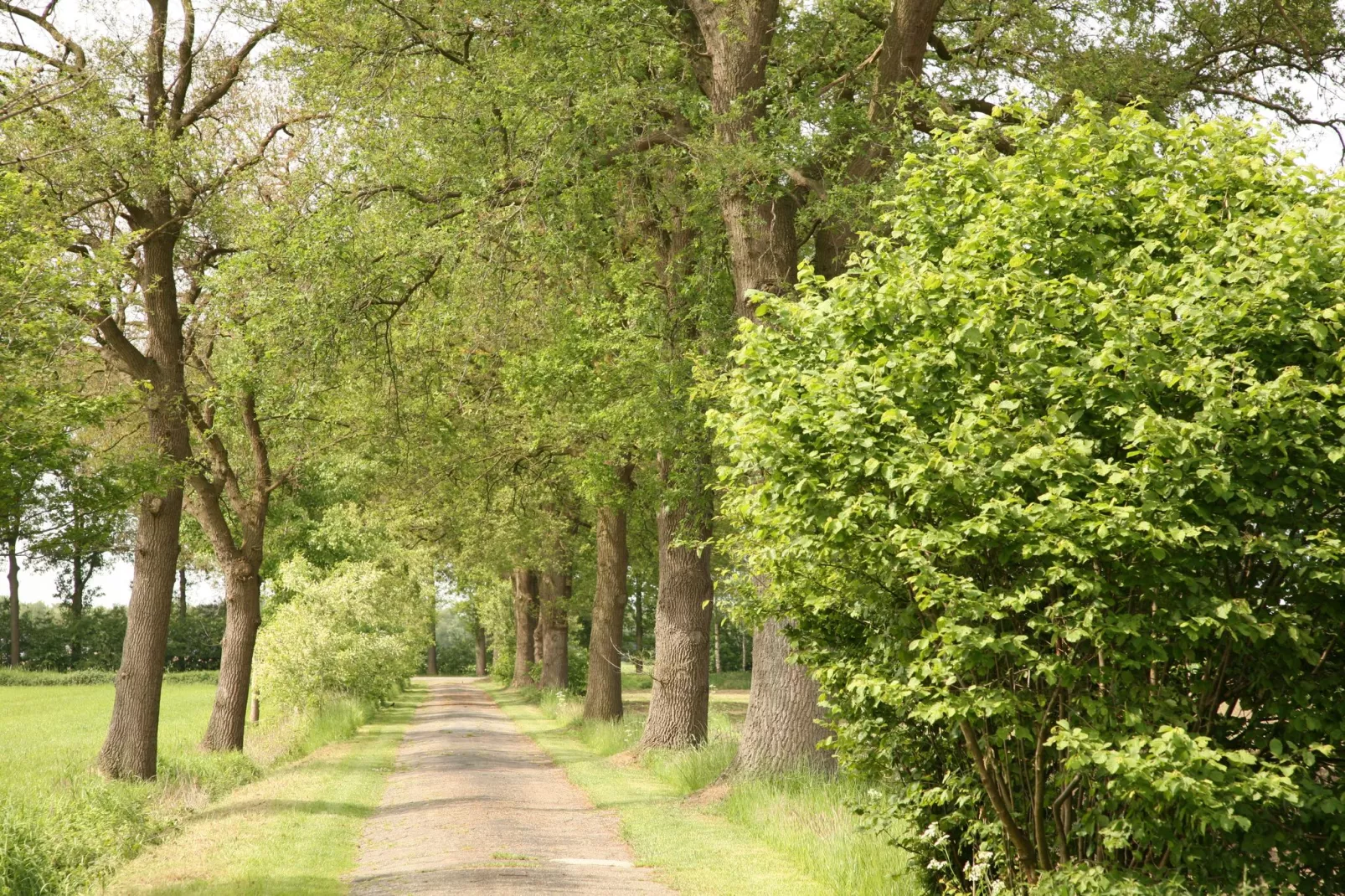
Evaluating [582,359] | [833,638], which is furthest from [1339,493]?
[582,359]

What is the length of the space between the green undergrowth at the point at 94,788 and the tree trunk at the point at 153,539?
0.65 m

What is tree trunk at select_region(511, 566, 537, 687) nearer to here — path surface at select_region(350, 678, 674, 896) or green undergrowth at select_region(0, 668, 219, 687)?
green undergrowth at select_region(0, 668, 219, 687)

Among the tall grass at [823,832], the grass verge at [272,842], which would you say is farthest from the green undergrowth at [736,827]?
the grass verge at [272,842]

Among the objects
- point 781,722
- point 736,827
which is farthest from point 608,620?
point 736,827

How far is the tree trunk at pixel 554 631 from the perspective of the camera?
124ft

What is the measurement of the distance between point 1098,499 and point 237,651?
61.6 ft

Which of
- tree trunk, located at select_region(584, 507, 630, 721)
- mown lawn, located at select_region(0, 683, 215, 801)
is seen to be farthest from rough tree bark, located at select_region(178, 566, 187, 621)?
tree trunk, located at select_region(584, 507, 630, 721)

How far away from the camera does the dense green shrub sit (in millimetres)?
5723

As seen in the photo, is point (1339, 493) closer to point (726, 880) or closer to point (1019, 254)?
point (1019, 254)

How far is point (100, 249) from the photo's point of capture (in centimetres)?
1327

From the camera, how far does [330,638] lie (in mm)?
29281

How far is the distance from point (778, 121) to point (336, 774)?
1204 centimetres

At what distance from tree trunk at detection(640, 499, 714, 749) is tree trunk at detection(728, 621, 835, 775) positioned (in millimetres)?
5361

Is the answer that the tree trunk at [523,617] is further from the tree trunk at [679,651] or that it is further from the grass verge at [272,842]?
the grass verge at [272,842]
